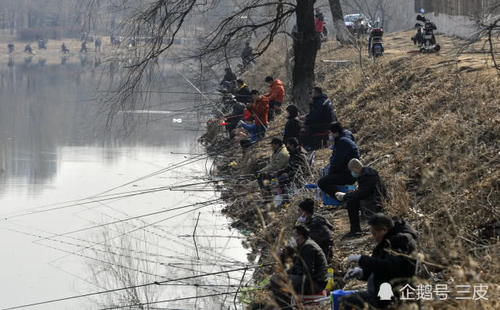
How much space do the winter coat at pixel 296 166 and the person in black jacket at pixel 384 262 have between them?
5877 mm

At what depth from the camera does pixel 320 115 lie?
15.8m

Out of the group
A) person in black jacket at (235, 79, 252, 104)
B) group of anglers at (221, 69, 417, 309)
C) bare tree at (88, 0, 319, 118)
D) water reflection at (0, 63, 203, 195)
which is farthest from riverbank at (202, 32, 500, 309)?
water reflection at (0, 63, 203, 195)

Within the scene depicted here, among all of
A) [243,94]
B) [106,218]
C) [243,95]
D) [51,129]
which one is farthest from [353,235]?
[51,129]

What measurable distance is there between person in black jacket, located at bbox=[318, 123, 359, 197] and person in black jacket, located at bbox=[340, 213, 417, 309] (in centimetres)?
389

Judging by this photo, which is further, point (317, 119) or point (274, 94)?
point (274, 94)

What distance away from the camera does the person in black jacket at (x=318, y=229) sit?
9.59 m

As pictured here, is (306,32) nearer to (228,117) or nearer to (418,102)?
(228,117)

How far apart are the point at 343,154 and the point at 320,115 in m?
4.40

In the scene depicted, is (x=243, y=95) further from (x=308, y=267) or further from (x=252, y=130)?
(x=308, y=267)

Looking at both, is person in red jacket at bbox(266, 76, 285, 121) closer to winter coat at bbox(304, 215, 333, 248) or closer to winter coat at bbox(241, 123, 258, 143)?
winter coat at bbox(241, 123, 258, 143)

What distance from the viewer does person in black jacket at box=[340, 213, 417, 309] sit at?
721cm

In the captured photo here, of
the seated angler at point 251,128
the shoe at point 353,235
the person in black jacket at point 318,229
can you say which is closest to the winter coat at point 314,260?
the person in black jacket at point 318,229

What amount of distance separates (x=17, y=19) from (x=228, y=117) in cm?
8265

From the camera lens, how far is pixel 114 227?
16.0 m
